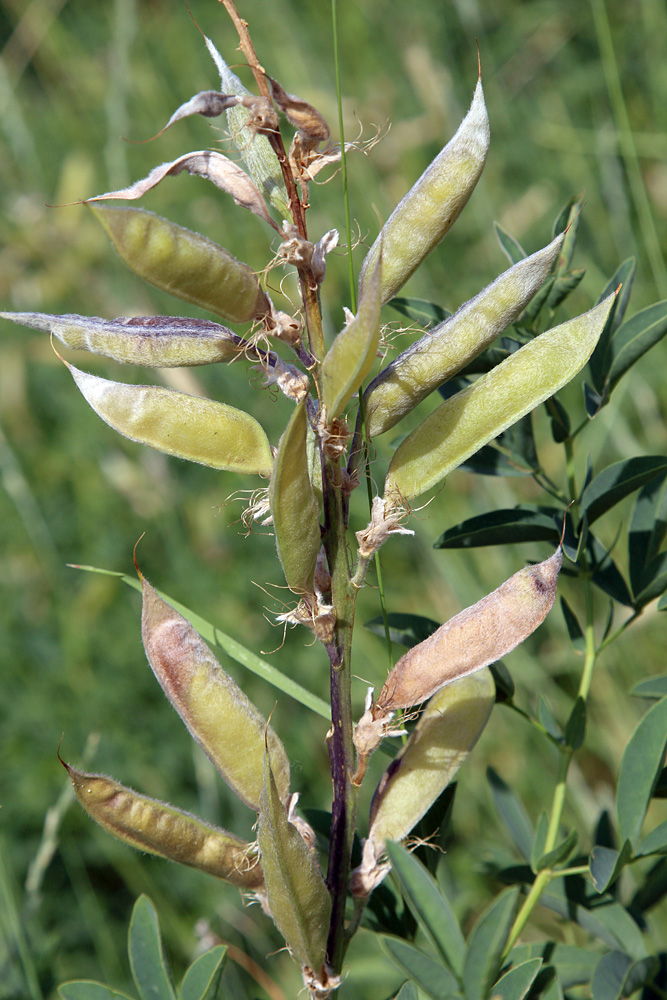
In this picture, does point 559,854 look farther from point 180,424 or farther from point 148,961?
point 180,424

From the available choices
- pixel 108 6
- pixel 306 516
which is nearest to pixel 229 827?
pixel 306 516

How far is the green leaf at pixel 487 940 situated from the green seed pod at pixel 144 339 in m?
0.47

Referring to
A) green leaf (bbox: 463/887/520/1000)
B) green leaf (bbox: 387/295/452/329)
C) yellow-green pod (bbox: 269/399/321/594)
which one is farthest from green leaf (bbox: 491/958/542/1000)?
green leaf (bbox: 387/295/452/329)

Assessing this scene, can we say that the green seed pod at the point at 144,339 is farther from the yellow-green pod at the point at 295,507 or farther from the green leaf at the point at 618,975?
the green leaf at the point at 618,975

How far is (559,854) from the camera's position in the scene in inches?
30.2

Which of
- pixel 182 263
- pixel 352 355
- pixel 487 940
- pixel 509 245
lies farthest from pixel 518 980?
pixel 509 245

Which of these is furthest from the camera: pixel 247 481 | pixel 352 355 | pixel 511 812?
pixel 247 481

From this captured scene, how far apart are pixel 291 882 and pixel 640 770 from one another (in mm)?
359

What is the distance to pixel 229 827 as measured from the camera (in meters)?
1.75

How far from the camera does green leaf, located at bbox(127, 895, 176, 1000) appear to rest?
0.79 metres

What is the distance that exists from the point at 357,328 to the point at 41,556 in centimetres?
175

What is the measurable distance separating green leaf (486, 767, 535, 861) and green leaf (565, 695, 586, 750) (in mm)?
192

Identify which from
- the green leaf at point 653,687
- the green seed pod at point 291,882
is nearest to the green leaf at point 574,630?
the green leaf at point 653,687

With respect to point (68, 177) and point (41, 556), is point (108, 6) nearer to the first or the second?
point (68, 177)
